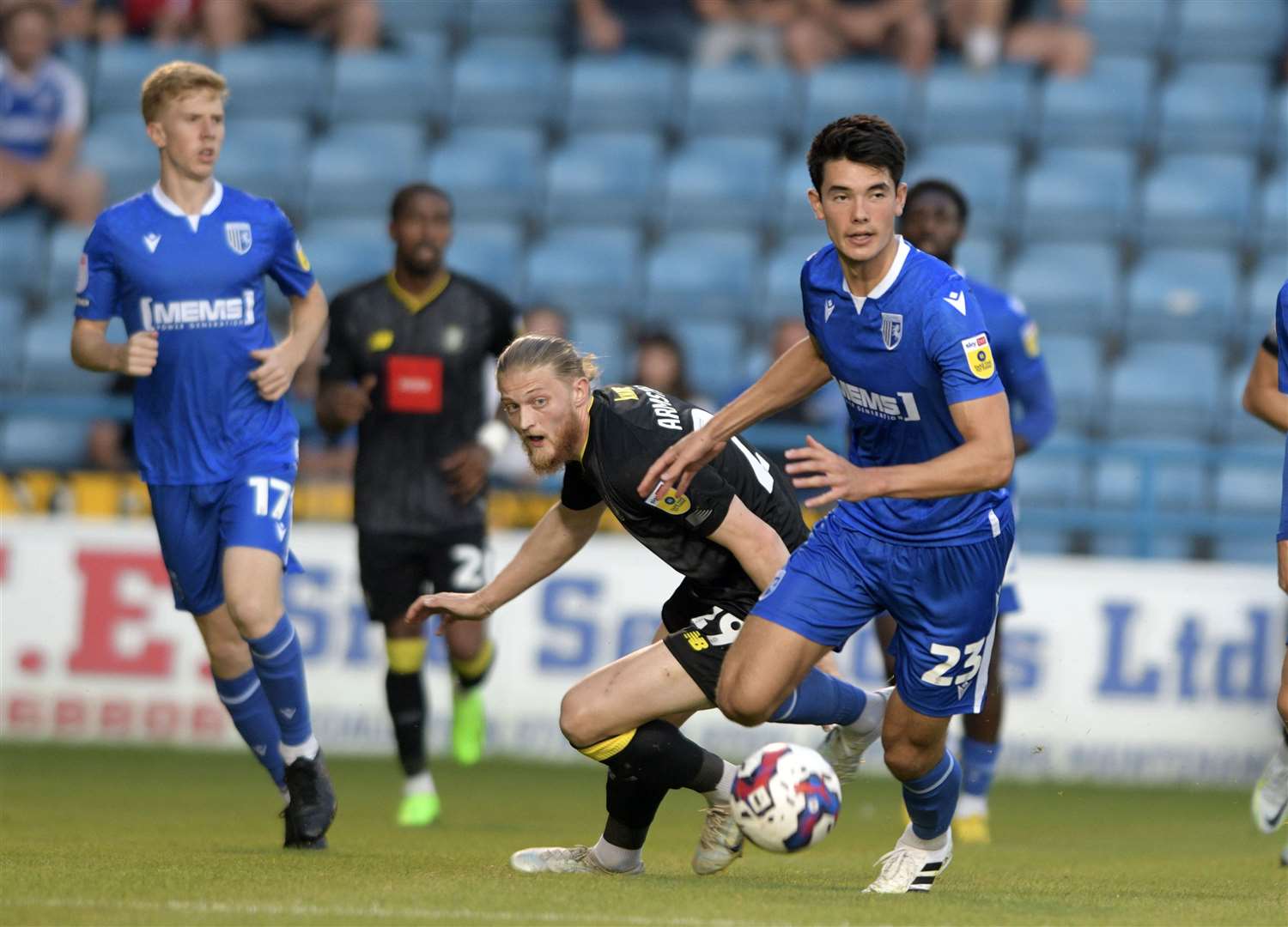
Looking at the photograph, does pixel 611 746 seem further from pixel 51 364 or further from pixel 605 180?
pixel 605 180

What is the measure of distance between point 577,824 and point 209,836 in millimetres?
1734

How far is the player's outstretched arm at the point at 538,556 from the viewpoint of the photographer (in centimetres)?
655

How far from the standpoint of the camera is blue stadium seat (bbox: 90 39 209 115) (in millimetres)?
16109

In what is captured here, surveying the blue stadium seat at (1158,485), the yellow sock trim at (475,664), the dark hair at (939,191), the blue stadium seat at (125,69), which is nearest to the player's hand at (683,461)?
the dark hair at (939,191)

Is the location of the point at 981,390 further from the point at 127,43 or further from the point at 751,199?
the point at 127,43

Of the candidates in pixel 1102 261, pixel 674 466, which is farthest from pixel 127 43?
pixel 674 466

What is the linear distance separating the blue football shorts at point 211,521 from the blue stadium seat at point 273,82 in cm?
903

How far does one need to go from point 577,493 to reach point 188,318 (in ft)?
5.77

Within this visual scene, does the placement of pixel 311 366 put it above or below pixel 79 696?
above

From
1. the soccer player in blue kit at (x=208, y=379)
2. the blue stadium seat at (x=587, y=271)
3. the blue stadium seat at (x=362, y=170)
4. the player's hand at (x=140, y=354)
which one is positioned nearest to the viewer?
the player's hand at (x=140, y=354)

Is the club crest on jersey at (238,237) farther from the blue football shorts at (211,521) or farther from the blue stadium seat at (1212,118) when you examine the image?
the blue stadium seat at (1212,118)

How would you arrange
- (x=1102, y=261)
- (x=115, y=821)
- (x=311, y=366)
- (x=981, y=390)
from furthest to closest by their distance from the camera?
(x=1102, y=261)
(x=311, y=366)
(x=115, y=821)
(x=981, y=390)

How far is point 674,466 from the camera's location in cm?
598

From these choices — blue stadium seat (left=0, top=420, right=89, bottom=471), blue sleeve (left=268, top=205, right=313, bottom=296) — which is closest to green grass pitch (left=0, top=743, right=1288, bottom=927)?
blue sleeve (left=268, top=205, right=313, bottom=296)
